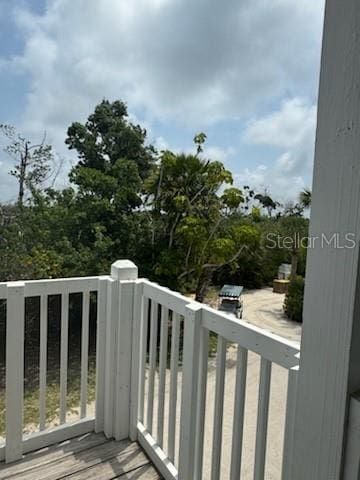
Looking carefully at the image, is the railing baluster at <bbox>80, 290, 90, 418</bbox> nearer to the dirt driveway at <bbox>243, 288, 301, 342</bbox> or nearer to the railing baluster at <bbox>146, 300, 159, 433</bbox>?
the railing baluster at <bbox>146, 300, 159, 433</bbox>

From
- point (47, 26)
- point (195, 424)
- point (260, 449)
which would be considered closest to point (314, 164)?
point (260, 449)

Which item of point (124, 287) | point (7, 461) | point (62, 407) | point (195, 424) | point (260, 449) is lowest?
point (7, 461)

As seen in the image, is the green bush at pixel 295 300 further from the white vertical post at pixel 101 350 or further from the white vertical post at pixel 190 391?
the white vertical post at pixel 190 391

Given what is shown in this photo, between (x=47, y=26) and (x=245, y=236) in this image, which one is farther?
(x=245, y=236)

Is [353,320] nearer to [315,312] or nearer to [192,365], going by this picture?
[315,312]

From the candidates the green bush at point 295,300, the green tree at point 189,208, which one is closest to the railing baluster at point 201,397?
the green tree at point 189,208

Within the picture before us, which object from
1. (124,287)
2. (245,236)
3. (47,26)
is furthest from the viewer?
(245,236)

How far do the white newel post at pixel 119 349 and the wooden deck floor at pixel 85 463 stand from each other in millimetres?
113

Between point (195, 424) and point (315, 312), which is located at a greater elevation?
point (315, 312)

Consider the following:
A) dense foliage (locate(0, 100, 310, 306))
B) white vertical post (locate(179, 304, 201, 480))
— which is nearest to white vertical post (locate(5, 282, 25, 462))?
white vertical post (locate(179, 304, 201, 480))

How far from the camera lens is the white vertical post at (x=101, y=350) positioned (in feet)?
6.61

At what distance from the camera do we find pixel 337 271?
60 centimetres

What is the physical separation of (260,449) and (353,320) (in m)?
0.79

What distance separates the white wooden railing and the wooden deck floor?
0.05 meters
